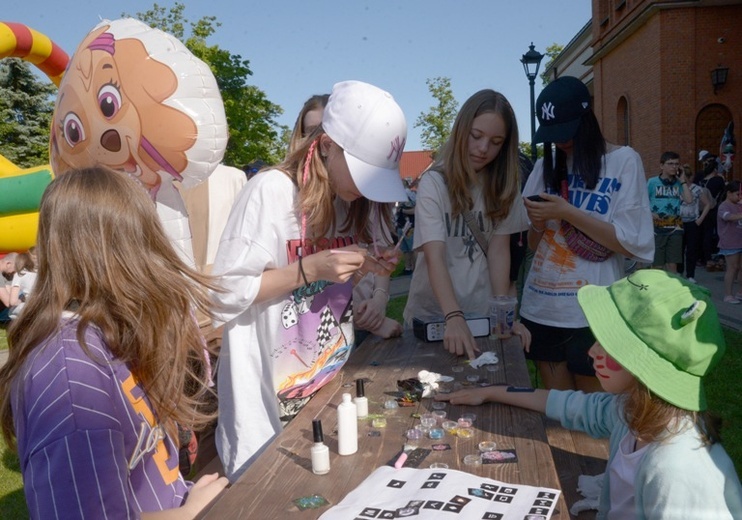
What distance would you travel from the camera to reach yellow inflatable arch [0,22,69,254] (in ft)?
17.2

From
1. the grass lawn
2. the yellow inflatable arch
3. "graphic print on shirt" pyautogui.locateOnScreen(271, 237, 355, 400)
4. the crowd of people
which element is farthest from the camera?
the yellow inflatable arch

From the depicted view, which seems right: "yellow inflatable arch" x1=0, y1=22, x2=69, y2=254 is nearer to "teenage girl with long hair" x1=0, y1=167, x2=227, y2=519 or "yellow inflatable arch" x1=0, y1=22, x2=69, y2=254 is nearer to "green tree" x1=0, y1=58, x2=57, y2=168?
"teenage girl with long hair" x1=0, y1=167, x2=227, y2=519

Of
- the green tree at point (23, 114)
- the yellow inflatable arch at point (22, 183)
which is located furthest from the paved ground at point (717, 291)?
the green tree at point (23, 114)

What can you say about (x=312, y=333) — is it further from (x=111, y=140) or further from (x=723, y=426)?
(x=723, y=426)

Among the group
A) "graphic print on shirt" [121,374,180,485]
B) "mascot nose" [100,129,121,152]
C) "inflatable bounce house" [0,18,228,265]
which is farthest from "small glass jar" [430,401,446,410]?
"mascot nose" [100,129,121,152]

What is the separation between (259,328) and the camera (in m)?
2.15

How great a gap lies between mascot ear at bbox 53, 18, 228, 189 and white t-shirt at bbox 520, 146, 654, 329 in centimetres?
168

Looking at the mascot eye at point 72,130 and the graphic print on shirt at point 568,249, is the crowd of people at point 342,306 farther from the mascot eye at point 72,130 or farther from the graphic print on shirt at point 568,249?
the mascot eye at point 72,130

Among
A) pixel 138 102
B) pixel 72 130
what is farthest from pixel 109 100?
pixel 72 130

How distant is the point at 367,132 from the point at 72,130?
1379 millimetres

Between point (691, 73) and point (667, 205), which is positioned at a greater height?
point (691, 73)

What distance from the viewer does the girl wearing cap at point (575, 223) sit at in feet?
9.34

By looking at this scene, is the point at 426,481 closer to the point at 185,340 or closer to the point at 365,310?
the point at 185,340

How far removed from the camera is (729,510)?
1.56 metres
